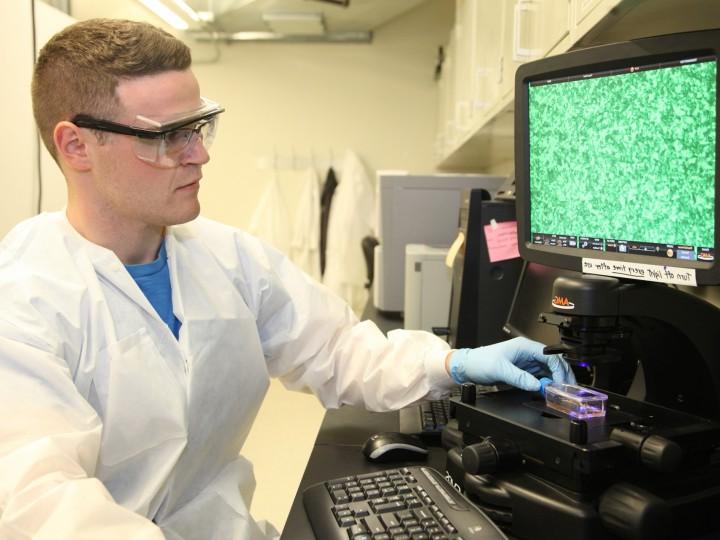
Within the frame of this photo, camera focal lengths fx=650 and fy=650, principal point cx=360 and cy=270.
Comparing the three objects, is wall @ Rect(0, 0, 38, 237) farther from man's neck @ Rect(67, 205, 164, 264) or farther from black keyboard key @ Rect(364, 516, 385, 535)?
black keyboard key @ Rect(364, 516, 385, 535)

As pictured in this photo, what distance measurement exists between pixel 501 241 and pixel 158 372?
805 millimetres

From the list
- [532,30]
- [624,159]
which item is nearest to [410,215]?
[532,30]

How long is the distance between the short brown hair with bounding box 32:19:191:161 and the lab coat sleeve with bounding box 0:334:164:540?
0.42 meters

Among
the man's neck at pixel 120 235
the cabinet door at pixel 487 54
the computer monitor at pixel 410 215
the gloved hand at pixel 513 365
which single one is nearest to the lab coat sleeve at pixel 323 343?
the gloved hand at pixel 513 365

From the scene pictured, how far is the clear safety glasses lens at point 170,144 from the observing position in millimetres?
1110

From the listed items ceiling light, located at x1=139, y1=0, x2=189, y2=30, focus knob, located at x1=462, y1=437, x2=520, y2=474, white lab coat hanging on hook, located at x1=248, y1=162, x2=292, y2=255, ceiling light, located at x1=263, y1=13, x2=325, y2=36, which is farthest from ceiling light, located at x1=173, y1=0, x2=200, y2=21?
focus knob, located at x1=462, y1=437, x2=520, y2=474

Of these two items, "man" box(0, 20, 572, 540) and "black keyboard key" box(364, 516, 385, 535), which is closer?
"black keyboard key" box(364, 516, 385, 535)

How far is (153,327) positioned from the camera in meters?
1.09

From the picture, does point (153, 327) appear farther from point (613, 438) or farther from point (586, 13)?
point (586, 13)

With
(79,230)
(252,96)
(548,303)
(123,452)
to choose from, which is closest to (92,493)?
(123,452)

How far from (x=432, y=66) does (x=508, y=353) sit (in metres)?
3.38

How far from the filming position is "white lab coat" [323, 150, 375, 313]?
4012mm

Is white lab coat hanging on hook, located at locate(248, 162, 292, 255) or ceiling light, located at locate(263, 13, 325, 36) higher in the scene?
ceiling light, located at locate(263, 13, 325, 36)

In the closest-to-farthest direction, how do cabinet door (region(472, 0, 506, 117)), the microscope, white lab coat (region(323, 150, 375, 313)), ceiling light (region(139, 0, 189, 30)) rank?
the microscope < cabinet door (region(472, 0, 506, 117)) < ceiling light (region(139, 0, 189, 30)) < white lab coat (region(323, 150, 375, 313))
